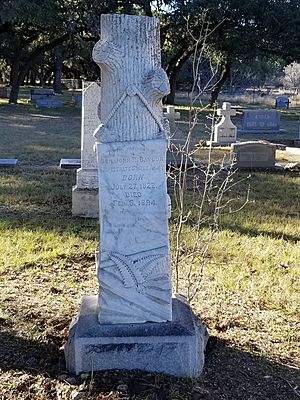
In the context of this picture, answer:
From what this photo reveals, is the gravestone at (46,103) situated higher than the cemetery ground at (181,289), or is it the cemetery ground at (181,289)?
the gravestone at (46,103)

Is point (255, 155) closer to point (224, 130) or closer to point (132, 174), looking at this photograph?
point (224, 130)

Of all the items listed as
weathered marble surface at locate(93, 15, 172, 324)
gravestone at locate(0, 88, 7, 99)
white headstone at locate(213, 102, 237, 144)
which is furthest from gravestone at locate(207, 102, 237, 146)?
gravestone at locate(0, 88, 7, 99)

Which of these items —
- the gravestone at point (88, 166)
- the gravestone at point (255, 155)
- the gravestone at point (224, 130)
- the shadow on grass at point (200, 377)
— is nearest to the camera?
the shadow on grass at point (200, 377)

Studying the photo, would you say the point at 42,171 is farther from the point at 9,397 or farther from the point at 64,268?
the point at 9,397

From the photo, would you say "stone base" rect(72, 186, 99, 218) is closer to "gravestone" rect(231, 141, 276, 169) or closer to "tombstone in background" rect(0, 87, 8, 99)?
"gravestone" rect(231, 141, 276, 169)

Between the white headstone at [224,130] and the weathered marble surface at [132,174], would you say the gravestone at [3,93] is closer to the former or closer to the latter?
the white headstone at [224,130]

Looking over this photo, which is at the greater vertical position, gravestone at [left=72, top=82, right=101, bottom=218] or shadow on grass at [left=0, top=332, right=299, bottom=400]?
gravestone at [left=72, top=82, right=101, bottom=218]

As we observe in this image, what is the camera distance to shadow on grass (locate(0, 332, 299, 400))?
2883mm

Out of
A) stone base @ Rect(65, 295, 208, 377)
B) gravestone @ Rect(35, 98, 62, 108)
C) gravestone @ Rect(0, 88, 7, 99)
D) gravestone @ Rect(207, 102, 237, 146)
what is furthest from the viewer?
gravestone @ Rect(0, 88, 7, 99)

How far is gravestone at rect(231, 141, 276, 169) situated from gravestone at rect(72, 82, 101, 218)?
5.10 meters

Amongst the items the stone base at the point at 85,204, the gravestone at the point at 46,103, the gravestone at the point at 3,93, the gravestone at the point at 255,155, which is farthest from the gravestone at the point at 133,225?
the gravestone at the point at 3,93

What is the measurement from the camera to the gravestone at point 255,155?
11641mm

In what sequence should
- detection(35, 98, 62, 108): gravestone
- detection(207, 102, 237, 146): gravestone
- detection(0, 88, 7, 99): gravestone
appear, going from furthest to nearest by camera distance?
detection(0, 88, 7, 99): gravestone < detection(35, 98, 62, 108): gravestone < detection(207, 102, 237, 146): gravestone

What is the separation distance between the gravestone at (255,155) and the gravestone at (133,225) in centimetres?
881
